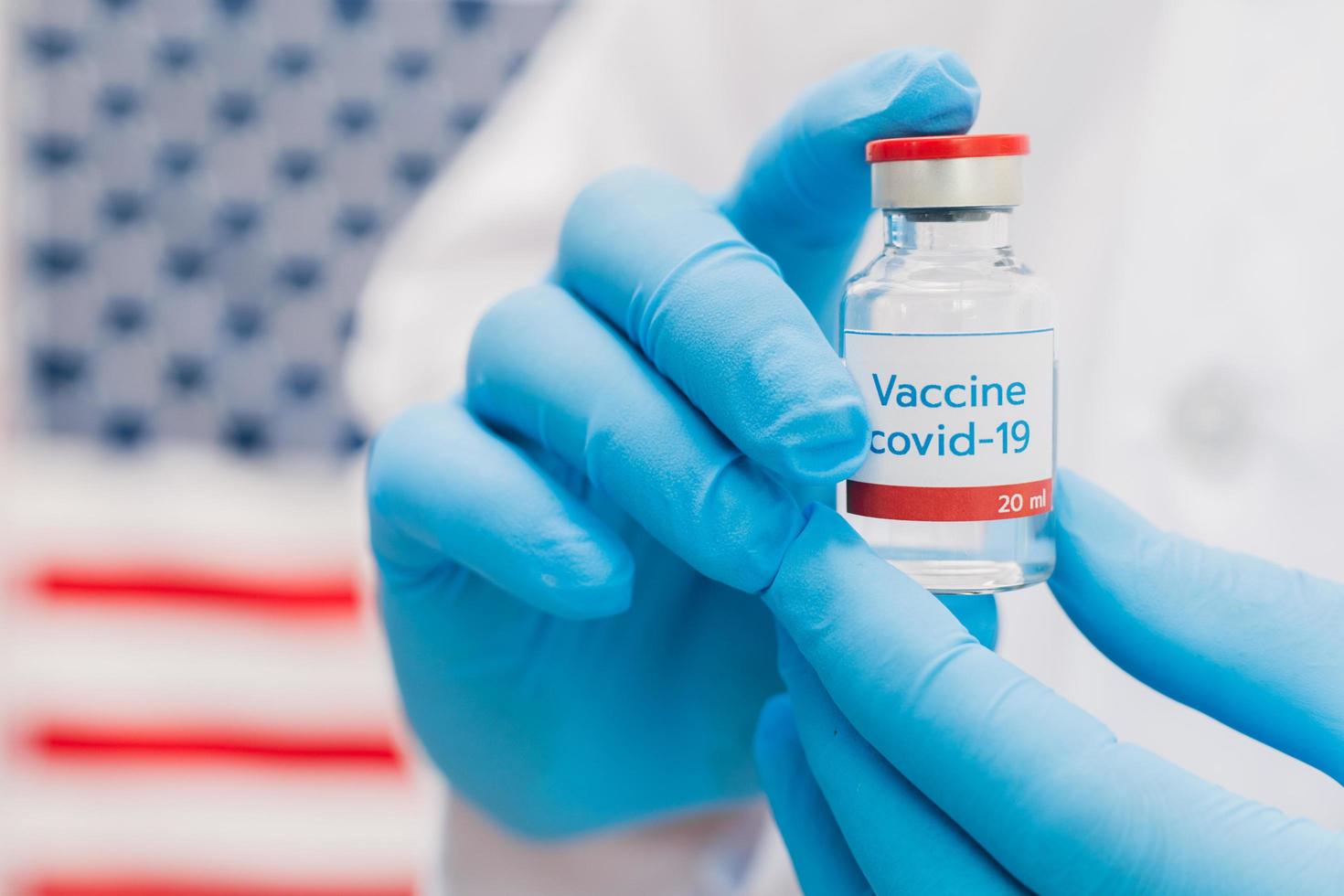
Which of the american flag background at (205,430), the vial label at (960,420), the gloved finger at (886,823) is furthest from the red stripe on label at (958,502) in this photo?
the american flag background at (205,430)

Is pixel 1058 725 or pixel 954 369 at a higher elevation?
pixel 954 369

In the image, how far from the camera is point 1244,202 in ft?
2.43

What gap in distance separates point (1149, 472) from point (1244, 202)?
186mm

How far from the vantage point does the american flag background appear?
62.1 inches

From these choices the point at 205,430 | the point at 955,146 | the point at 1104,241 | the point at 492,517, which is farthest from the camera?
the point at 205,430

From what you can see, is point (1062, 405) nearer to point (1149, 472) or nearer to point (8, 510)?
point (1149, 472)

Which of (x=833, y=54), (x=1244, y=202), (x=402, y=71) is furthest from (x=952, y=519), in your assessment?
(x=402, y=71)

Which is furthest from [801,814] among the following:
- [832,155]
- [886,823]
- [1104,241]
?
[1104,241]

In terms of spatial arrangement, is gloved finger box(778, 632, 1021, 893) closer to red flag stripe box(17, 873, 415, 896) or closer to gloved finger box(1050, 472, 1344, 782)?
gloved finger box(1050, 472, 1344, 782)

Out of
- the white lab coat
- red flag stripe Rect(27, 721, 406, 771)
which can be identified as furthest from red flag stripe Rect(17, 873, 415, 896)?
the white lab coat

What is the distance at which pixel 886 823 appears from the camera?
1.68 ft

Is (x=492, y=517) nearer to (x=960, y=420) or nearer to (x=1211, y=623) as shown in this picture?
(x=960, y=420)

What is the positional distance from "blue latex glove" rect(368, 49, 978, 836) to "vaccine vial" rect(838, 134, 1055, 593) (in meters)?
0.02

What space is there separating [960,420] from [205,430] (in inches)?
57.3
